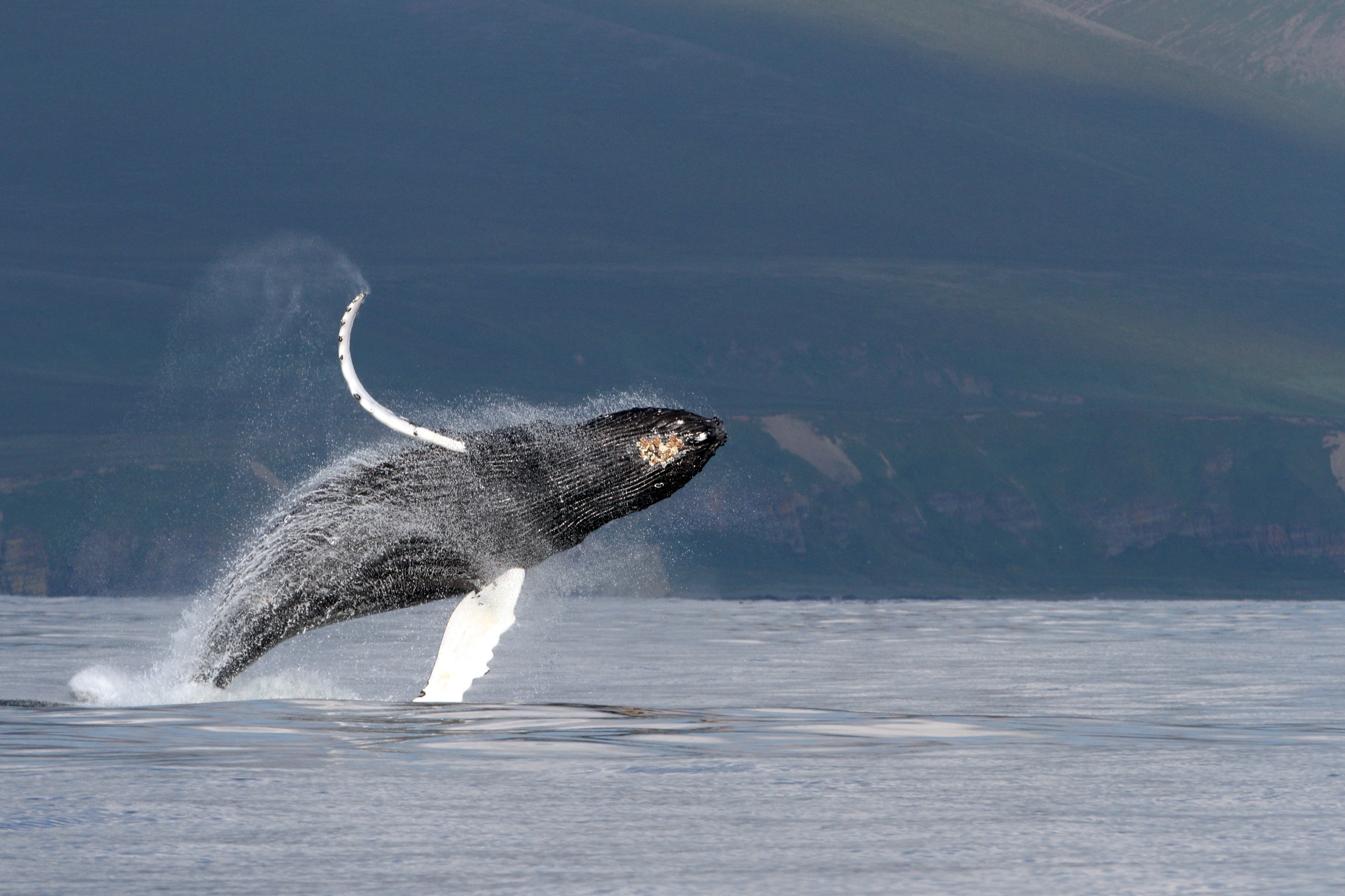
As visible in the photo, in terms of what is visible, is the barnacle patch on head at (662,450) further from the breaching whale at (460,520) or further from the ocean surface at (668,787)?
the ocean surface at (668,787)

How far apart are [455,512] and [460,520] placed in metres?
0.09

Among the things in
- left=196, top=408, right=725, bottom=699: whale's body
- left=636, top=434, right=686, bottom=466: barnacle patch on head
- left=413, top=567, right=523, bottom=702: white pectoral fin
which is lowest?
left=413, top=567, right=523, bottom=702: white pectoral fin

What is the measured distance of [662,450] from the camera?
591 inches

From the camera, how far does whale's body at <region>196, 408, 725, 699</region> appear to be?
15070mm

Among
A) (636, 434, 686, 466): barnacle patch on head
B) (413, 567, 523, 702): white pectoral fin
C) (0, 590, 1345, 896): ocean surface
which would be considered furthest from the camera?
(413, 567, 523, 702): white pectoral fin

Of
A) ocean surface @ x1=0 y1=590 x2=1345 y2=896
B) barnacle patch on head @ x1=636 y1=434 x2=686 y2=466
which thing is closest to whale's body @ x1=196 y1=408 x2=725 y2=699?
barnacle patch on head @ x1=636 y1=434 x2=686 y2=466

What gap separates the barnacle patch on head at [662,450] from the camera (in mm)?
15000

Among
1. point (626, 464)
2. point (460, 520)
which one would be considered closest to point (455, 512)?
point (460, 520)

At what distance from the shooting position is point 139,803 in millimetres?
9625

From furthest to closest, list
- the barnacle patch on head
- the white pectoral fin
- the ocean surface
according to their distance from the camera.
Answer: the white pectoral fin → the barnacle patch on head → the ocean surface

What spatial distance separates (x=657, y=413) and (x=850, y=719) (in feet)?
9.66

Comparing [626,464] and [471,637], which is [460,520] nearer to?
[471,637]

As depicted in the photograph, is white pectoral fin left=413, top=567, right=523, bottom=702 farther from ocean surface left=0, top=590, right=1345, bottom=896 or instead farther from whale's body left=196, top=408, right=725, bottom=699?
ocean surface left=0, top=590, right=1345, bottom=896

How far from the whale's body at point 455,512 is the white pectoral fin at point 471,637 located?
0.06 metres
